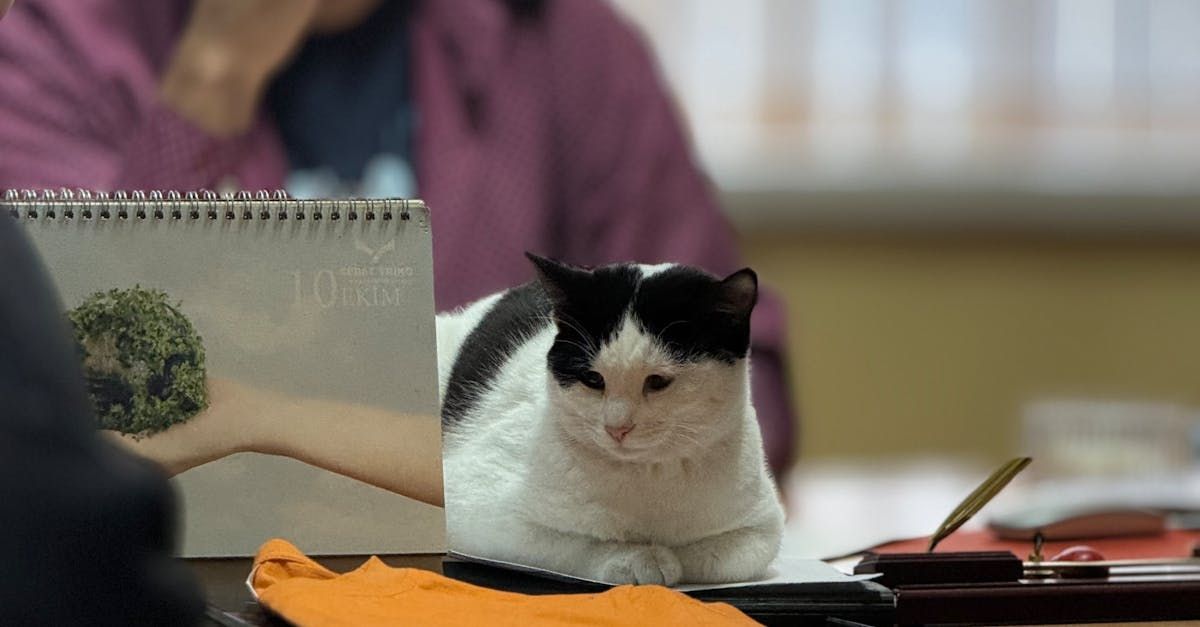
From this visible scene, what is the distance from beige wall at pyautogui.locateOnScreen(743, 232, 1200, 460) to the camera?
2.46m

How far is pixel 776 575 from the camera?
0.62m

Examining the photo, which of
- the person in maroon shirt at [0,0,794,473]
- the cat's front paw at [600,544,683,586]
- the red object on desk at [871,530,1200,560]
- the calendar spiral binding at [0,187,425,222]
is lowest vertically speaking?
the red object on desk at [871,530,1200,560]

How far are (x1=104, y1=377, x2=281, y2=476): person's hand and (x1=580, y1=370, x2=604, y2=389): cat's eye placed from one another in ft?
0.46

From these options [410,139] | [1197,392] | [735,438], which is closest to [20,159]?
[410,139]

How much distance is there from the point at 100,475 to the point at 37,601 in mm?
33

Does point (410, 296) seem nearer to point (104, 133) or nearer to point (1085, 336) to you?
point (104, 133)

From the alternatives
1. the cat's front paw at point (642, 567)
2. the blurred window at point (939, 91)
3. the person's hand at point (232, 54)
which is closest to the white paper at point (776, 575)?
the cat's front paw at point (642, 567)

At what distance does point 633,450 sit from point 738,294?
0.09m

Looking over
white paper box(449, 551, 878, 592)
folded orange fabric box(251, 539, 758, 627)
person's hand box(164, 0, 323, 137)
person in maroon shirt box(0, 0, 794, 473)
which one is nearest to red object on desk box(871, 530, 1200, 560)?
white paper box(449, 551, 878, 592)

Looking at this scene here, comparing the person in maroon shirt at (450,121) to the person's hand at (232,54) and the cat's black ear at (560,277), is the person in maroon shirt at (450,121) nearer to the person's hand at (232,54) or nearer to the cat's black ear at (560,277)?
the person's hand at (232,54)

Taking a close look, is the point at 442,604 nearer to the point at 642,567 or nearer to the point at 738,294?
the point at 642,567

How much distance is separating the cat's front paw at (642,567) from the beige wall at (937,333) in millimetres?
1864

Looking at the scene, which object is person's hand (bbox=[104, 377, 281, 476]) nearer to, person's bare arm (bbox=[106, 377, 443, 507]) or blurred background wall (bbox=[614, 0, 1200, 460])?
person's bare arm (bbox=[106, 377, 443, 507])

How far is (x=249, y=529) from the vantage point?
2.09 feet
